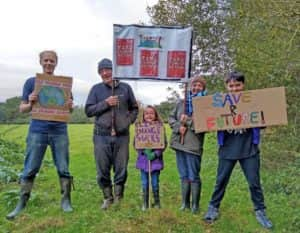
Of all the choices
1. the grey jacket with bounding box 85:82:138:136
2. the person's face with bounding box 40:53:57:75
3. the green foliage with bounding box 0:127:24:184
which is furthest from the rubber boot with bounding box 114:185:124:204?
the green foliage with bounding box 0:127:24:184

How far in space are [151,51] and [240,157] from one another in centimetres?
186

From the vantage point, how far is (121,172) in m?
6.03

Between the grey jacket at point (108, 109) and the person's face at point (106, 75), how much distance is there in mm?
61

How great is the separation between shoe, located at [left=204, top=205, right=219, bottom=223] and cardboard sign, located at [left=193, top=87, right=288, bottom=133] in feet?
3.31

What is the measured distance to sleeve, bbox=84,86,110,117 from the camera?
5.86 metres

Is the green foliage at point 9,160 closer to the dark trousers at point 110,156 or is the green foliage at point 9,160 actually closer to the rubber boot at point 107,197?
the rubber boot at point 107,197

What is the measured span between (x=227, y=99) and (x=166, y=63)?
104cm

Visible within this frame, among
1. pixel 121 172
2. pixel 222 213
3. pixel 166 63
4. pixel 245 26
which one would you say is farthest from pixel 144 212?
pixel 245 26

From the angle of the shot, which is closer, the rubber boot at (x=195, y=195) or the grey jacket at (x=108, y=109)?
the rubber boot at (x=195, y=195)

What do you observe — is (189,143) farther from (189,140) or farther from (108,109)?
(108,109)

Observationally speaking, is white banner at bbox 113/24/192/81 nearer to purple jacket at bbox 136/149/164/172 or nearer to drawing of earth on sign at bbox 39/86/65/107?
drawing of earth on sign at bbox 39/86/65/107

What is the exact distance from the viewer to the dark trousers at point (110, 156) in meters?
5.96

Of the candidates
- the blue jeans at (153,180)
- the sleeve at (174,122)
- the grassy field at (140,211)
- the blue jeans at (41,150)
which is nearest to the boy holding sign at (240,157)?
the grassy field at (140,211)

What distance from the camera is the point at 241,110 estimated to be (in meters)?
5.42
